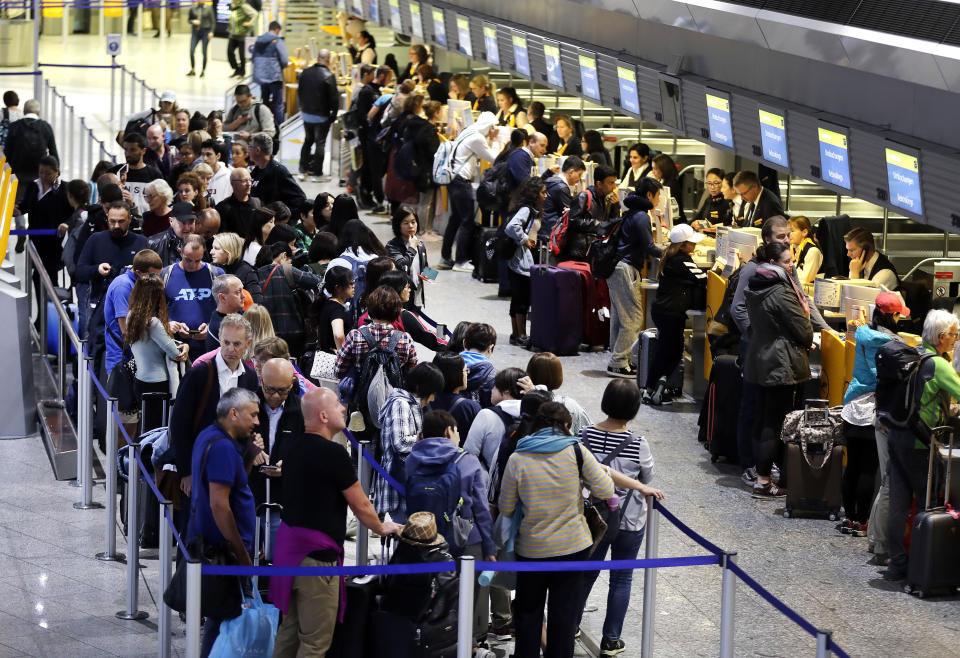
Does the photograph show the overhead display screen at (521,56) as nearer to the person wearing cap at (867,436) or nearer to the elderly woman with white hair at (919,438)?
the person wearing cap at (867,436)

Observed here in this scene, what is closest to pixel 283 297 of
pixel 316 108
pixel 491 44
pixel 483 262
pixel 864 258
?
pixel 864 258

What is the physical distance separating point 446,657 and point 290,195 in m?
7.55

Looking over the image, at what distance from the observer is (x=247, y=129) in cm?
1842

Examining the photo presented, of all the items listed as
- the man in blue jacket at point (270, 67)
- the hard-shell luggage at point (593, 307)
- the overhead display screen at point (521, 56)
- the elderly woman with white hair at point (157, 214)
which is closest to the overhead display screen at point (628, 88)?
the hard-shell luggage at point (593, 307)

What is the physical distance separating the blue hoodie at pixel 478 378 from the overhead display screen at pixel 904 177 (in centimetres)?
326

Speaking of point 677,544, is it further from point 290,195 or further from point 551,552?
point 290,195

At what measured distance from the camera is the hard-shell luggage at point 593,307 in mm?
12984

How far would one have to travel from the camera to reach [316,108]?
20.1 metres

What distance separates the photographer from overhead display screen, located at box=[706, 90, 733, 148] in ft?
39.5

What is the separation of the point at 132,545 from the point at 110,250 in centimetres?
355

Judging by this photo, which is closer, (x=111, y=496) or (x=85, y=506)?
(x=111, y=496)

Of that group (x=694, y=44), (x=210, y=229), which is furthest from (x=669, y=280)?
(x=210, y=229)

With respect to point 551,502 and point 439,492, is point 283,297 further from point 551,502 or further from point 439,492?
point 551,502

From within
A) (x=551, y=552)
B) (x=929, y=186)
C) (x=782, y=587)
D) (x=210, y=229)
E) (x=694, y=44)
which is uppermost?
(x=694, y=44)
